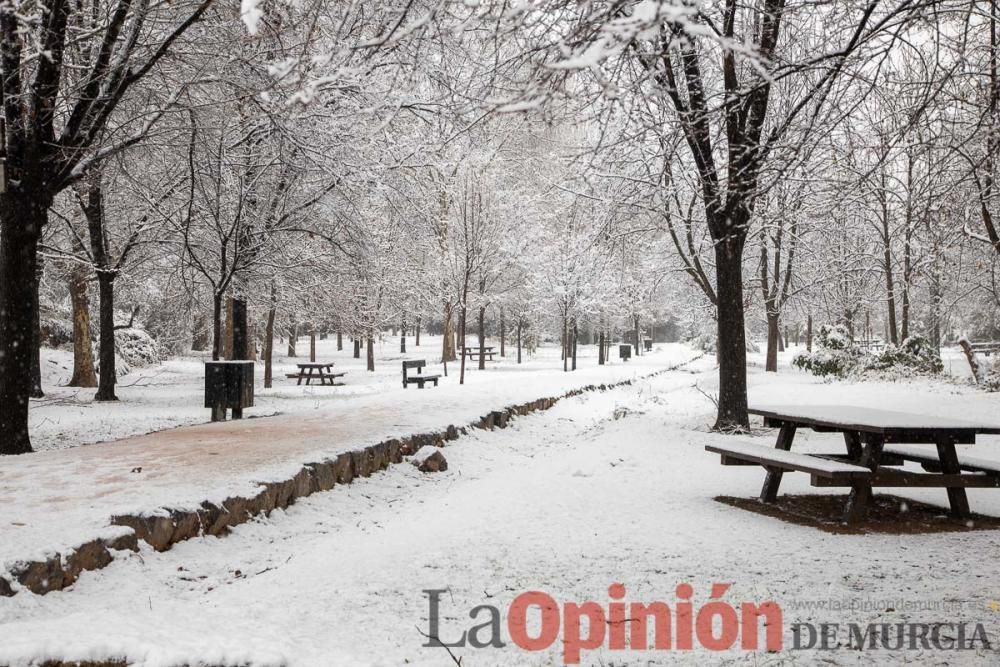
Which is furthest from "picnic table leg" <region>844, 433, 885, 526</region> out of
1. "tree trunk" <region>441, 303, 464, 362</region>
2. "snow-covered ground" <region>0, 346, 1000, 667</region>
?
"tree trunk" <region>441, 303, 464, 362</region>

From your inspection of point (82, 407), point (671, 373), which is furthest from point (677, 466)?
point (671, 373)

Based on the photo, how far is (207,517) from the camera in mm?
4711

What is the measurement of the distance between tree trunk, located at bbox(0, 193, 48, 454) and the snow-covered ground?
1.25m

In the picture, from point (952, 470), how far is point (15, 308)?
9.09 m

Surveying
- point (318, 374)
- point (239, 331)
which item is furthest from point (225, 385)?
point (318, 374)

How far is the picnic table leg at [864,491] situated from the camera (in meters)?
4.79

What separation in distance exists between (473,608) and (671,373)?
73.1ft

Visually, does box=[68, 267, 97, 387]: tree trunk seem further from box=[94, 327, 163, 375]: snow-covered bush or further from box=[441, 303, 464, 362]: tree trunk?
box=[441, 303, 464, 362]: tree trunk

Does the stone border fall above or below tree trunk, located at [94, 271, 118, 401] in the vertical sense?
below

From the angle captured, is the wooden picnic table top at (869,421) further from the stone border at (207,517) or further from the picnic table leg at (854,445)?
the stone border at (207,517)

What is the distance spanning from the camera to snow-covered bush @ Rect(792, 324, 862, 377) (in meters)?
18.7

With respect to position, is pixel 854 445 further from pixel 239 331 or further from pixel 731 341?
pixel 239 331

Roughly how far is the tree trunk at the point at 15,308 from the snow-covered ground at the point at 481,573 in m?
1.25

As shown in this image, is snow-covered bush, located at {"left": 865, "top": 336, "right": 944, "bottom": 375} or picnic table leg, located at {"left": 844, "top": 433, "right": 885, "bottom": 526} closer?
picnic table leg, located at {"left": 844, "top": 433, "right": 885, "bottom": 526}
